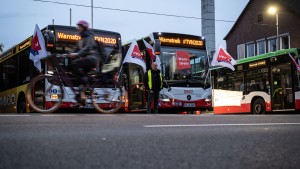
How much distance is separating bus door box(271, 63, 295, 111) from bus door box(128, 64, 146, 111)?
19.9 ft

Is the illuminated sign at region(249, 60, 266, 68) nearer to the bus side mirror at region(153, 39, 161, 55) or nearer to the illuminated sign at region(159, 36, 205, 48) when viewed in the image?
the illuminated sign at region(159, 36, 205, 48)

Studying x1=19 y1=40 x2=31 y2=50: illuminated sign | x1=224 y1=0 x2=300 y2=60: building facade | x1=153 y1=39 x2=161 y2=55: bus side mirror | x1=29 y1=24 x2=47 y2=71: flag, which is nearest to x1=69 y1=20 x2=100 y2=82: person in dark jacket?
x1=29 y1=24 x2=47 y2=71: flag

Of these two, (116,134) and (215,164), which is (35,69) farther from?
(215,164)

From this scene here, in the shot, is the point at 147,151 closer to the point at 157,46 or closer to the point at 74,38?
the point at 74,38

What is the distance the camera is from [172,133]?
16.0ft

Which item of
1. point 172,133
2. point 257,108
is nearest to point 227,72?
point 257,108

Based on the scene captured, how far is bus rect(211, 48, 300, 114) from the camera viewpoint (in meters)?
17.3

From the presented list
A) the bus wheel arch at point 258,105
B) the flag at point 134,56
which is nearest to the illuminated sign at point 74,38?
the flag at point 134,56

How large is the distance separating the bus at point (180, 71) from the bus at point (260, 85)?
3.52 m

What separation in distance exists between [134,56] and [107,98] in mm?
5595

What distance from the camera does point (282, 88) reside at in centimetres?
1770

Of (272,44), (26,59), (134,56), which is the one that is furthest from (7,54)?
(272,44)

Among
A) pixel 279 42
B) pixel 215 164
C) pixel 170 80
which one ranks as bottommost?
pixel 215 164

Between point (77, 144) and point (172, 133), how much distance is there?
147 cm
